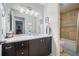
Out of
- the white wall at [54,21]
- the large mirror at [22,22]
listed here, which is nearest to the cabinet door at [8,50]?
the large mirror at [22,22]

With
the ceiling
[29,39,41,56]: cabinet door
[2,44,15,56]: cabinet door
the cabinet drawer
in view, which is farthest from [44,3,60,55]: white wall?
Result: [2,44,15,56]: cabinet door

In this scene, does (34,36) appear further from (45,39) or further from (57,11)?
(57,11)

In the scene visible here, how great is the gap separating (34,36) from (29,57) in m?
0.36

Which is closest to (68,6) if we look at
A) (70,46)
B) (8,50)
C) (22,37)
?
(70,46)

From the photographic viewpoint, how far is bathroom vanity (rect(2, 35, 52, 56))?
70.8 inches

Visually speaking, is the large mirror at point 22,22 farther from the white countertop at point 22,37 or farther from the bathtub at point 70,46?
the bathtub at point 70,46

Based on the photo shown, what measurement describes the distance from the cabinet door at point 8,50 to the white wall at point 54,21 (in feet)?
2.33

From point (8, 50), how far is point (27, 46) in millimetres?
359

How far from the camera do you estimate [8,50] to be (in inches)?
70.5

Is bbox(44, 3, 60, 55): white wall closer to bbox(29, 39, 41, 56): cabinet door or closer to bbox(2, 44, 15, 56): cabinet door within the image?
bbox(29, 39, 41, 56): cabinet door

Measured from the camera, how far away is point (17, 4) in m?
1.95

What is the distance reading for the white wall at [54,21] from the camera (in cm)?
204

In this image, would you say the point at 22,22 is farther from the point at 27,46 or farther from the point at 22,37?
the point at 27,46

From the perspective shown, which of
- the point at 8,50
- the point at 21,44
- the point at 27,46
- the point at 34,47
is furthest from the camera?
the point at 34,47
